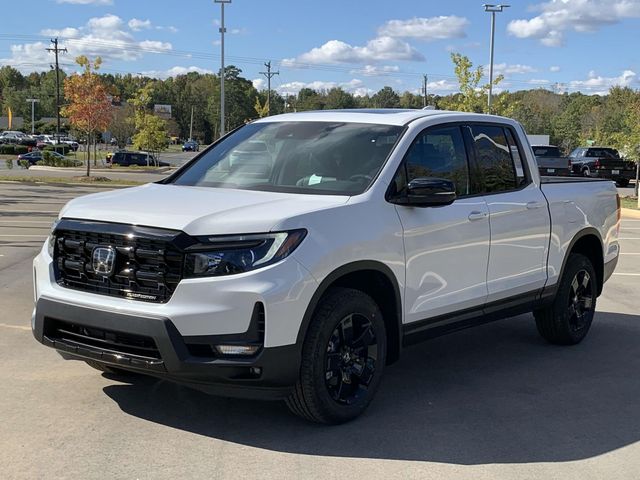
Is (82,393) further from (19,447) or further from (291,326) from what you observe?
(291,326)

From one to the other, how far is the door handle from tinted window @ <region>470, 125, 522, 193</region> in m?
0.27

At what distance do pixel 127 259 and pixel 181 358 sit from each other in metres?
0.65

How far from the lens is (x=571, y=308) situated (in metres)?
6.53

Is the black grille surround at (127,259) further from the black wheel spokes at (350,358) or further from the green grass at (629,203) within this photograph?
the green grass at (629,203)

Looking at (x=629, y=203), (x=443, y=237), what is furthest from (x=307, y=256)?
(x=629, y=203)

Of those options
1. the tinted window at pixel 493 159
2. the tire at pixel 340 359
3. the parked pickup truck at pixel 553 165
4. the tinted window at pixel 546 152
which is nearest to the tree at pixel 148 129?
the tinted window at pixel 546 152

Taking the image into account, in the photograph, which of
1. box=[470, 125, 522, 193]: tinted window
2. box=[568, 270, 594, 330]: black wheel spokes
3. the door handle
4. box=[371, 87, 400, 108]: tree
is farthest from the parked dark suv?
box=[371, 87, 400, 108]: tree

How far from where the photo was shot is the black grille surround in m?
3.79

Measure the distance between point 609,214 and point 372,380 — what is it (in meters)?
3.70

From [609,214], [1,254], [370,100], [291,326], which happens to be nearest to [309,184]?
[291,326]

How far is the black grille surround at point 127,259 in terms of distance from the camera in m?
3.79

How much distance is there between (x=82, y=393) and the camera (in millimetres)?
4828

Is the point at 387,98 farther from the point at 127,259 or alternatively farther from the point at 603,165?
the point at 127,259

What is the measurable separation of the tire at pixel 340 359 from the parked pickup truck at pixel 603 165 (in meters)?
30.2
